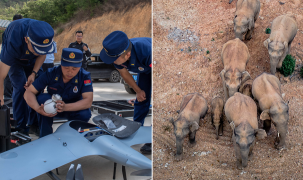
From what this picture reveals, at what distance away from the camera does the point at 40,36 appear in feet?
11.0

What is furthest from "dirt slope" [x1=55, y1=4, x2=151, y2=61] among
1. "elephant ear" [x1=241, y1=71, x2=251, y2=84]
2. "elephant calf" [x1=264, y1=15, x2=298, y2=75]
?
"elephant ear" [x1=241, y1=71, x2=251, y2=84]

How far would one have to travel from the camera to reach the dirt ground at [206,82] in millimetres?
3416

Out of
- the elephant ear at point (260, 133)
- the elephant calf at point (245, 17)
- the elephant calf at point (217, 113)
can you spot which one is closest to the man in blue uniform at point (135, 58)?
the elephant calf at point (217, 113)

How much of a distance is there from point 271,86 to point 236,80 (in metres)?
0.51

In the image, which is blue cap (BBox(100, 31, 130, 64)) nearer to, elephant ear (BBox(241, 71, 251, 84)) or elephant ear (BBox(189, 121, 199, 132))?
elephant ear (BBox(189, 121, 199, 132))

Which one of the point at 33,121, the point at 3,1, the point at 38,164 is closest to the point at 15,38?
the point at 33,121

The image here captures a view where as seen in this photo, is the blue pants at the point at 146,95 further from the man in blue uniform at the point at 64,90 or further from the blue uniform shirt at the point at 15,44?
the blue uniform shirt at the point at 15,44

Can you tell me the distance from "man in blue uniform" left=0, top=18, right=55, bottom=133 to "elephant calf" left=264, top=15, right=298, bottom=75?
3572mm

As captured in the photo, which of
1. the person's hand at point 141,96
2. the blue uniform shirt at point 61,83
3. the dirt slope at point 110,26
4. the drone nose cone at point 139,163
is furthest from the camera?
the dirt slope at point 110,26

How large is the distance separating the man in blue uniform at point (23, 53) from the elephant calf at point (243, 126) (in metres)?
2.55

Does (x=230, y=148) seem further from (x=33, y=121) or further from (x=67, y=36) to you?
(x=67, y=36)

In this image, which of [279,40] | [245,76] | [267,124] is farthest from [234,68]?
[279,40]

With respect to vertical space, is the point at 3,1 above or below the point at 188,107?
above

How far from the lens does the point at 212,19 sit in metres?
7.34
